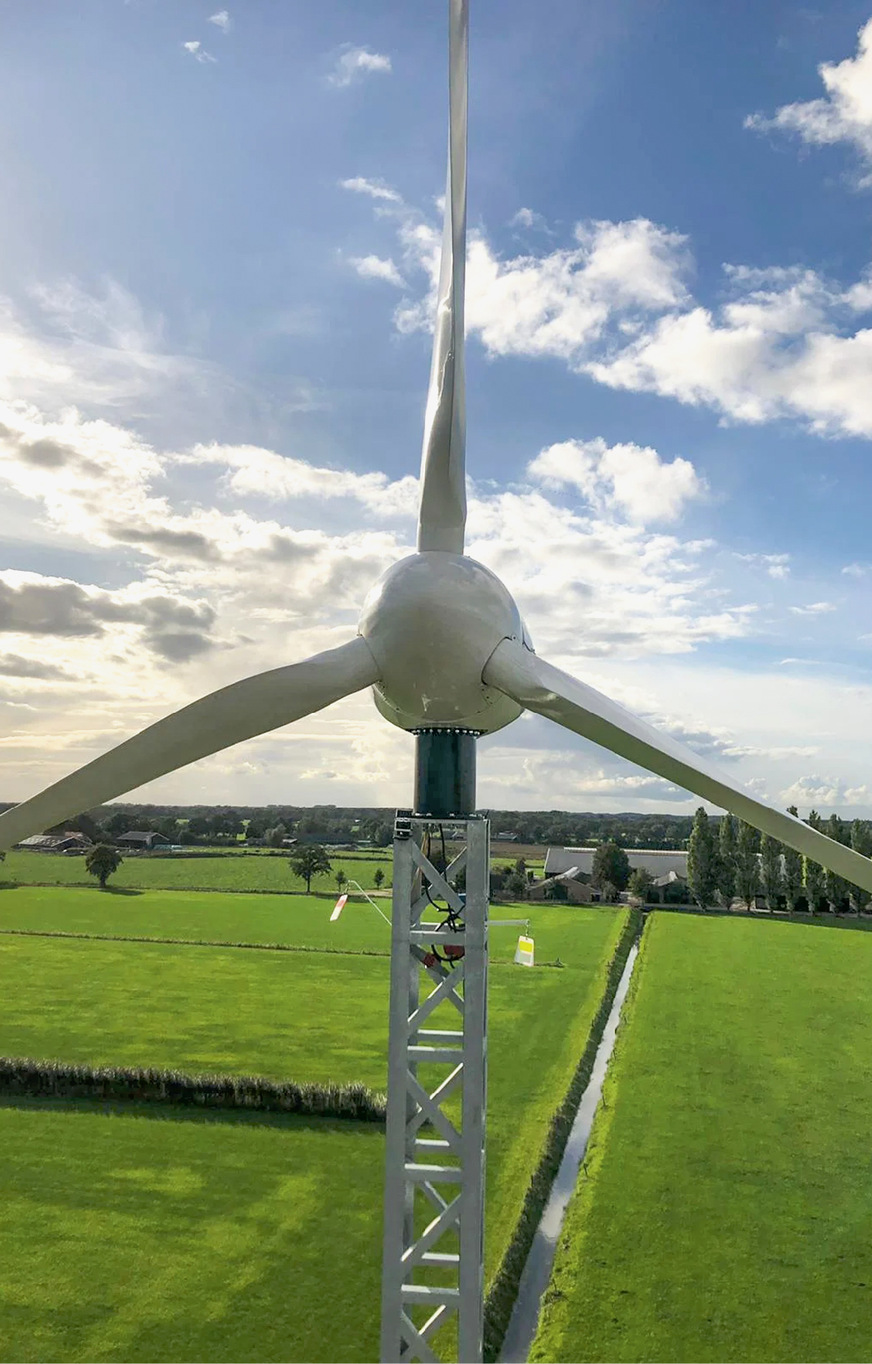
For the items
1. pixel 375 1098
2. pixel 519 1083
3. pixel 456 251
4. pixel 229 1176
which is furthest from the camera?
pixel 519 1083

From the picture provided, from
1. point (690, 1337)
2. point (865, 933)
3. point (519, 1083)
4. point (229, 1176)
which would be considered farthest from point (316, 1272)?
point (865, 933)

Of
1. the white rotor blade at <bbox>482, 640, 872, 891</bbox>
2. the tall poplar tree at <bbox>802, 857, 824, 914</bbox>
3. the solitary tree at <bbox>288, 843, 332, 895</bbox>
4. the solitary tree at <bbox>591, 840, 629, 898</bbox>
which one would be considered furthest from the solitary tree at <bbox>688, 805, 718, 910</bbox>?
the white rotor blade at <bbox>482, 640, 872, 891</bbox>

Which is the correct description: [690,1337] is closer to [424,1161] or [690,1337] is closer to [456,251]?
[424,1161]

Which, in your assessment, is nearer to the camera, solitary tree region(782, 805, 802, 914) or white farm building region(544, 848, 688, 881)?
solitary tree region(782, 805, 802, 914)

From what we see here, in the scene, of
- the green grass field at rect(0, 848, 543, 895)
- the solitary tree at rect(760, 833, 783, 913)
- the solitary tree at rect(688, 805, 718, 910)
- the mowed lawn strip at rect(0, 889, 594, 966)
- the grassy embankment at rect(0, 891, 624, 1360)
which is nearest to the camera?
the grassy embankment at rect(0, 891, 624, 1360)

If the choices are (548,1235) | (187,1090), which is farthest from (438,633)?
(187,1090)

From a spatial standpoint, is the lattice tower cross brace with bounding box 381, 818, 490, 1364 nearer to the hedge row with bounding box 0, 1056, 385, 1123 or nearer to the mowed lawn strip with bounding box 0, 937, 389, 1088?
the hedge row with bounding box 0, 1056, 385, 1123
